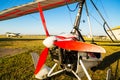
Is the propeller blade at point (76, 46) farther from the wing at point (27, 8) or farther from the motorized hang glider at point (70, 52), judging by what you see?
the wing at point (27, 8)

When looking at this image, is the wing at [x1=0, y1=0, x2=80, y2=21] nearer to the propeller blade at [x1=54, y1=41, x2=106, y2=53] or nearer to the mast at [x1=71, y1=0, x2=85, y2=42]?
the mast at [x1=71, y1=0, x2=85, y2=42]

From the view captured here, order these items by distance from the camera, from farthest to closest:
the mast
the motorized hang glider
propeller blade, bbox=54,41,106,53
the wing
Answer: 1. the wing
2. the mast
3. the motorized hang glider
4. propeller blade, bbox=54,41,106,53

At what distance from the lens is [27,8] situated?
10516mm

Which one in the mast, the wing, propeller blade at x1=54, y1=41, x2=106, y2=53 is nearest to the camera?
Answer: propeller blade at x1=54, y1=41, x2=106, y2=53

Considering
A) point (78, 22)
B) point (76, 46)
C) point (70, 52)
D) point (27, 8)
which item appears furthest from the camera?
point (27, 8)

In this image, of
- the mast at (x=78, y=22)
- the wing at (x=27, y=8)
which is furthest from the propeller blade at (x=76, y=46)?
the wing at (x=27, y=8)

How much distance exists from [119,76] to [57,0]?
5951mm

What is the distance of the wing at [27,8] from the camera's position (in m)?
9.99

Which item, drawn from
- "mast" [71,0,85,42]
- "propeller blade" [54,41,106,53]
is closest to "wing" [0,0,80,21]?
"mast" [71,0,85,42]

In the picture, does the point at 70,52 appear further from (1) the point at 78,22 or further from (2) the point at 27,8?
(2) the point at 27,8

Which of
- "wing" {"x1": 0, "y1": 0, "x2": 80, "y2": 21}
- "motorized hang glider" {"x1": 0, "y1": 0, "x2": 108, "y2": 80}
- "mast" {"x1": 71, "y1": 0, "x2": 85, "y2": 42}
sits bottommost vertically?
"motorized hang glider" {"x1": 0, "y1": 0, "x2": 108, "y2": 80}

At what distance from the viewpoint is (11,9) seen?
9930mm

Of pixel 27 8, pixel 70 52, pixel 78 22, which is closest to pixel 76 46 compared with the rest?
pixel 70 52

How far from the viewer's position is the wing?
393 inches
